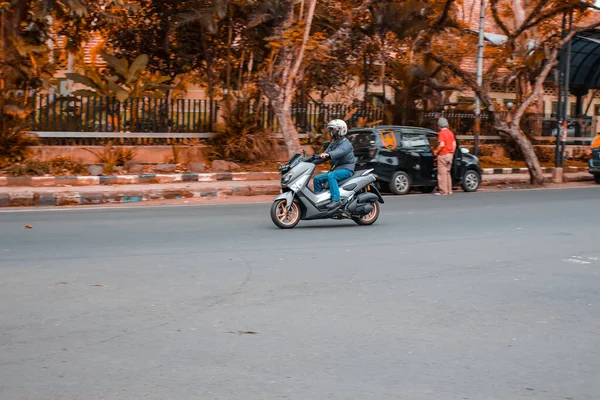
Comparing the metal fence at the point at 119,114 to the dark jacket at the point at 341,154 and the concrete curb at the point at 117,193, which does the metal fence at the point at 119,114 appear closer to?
the concrete curb at the point at 117,193

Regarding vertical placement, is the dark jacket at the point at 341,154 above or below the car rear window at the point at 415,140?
below

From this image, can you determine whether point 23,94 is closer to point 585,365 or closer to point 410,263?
point 410,263

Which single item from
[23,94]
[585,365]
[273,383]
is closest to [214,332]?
[273,383]

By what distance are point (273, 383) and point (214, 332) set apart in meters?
1.32

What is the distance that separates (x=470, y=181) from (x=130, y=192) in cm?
913

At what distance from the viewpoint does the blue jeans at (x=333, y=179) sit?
42.1 ft

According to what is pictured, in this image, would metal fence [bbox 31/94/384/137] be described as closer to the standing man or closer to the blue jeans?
the standing man

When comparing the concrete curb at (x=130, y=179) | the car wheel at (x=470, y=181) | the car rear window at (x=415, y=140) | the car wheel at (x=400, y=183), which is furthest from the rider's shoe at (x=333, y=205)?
the car wheel at (x=470, y=181)

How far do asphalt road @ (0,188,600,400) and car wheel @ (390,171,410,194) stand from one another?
6.77 meters

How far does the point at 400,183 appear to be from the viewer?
19.9m

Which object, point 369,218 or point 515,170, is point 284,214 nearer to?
point 369,218

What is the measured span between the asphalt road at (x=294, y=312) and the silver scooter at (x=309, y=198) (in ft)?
1.18

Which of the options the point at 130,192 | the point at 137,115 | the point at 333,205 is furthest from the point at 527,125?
the point at 333,205

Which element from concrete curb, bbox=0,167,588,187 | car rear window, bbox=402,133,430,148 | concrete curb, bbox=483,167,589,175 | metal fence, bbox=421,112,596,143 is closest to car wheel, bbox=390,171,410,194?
car rear window, bbox=402,133,430,148
